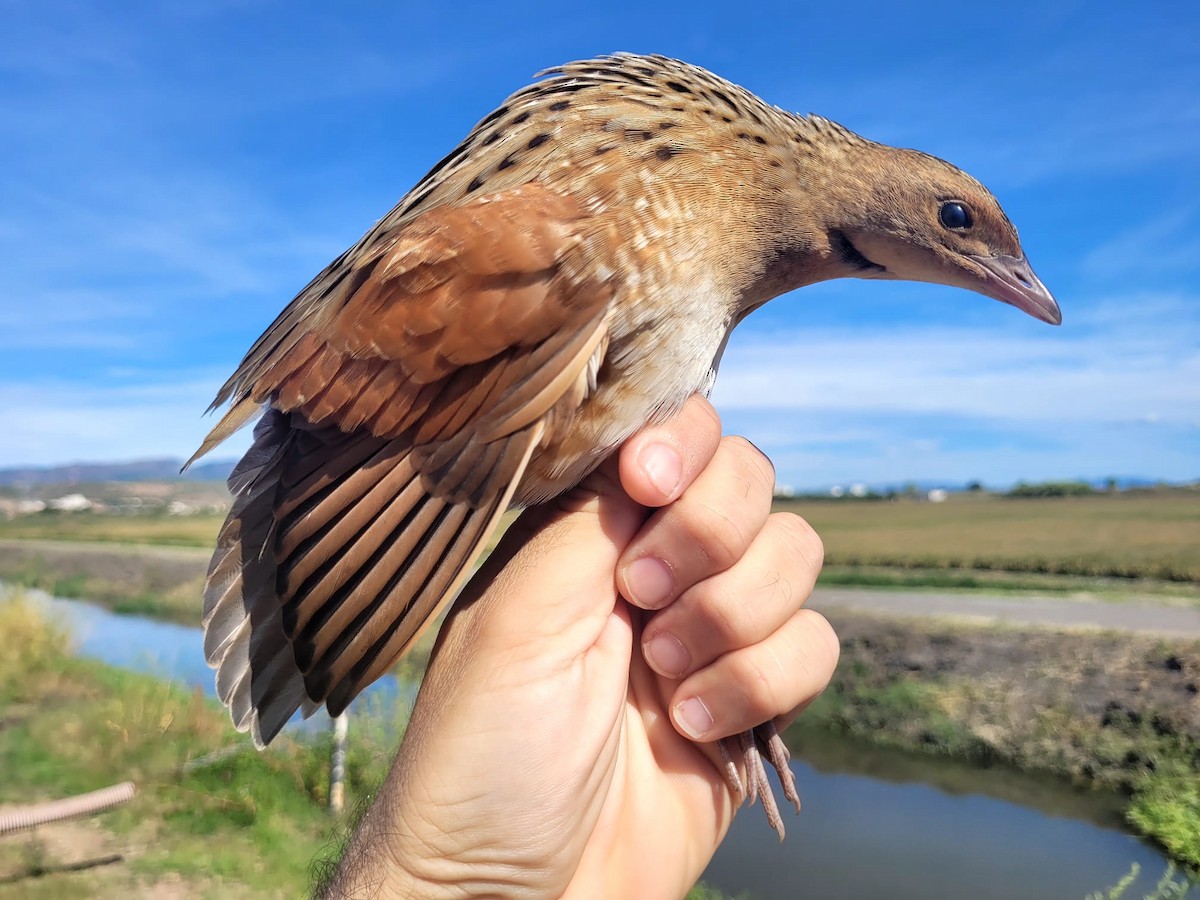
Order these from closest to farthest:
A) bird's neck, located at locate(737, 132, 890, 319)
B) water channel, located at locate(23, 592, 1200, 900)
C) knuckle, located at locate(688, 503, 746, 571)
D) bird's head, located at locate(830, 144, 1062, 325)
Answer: knuckle, located at locate(688, 503, 746, 571), bird's neck, located at locate(737, 132, 890, 319), bird's head, located at locate(830, 144, 1062, 325), water channel, located at locate(23, 592, 1200, 900)

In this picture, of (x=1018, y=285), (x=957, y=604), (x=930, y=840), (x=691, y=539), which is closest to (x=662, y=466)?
(x=691, y=539)

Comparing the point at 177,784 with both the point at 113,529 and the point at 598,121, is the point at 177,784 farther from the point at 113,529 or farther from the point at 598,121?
the point at 113,529

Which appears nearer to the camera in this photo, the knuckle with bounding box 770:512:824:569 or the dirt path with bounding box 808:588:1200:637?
the knuckle with bounding box 770:512:824:569

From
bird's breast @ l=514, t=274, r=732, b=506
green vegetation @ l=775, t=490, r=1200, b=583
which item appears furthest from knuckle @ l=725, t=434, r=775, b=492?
green vegetation @ l=775, t=490, r=1200, b=583

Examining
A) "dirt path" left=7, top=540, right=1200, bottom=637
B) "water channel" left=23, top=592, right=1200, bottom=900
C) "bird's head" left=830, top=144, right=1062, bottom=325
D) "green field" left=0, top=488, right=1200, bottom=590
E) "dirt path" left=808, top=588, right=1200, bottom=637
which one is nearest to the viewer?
"bird's head" left=830, top=144, right=1062, bottom=325

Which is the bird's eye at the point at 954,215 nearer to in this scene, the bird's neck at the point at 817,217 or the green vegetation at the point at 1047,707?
the bird's neck at the point at 817,217

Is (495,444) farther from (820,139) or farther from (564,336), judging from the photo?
(820,139)

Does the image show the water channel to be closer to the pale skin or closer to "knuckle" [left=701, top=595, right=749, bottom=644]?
the pale skin

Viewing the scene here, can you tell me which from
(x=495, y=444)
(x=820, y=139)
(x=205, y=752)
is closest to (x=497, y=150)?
(x=495, y=444)
